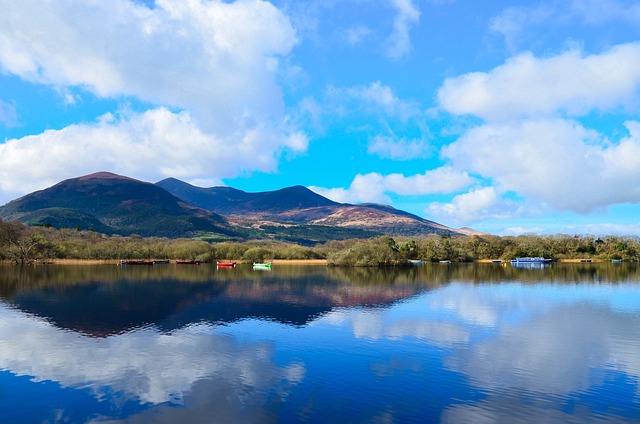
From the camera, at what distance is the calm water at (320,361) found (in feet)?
79.7

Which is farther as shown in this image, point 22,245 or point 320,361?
point 22,245

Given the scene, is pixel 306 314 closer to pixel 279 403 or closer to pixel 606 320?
pixel 279 403

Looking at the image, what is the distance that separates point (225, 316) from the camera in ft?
179

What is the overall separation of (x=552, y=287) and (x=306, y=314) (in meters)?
62.1

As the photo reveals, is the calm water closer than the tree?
Yes

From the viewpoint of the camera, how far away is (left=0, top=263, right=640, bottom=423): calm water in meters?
24.3

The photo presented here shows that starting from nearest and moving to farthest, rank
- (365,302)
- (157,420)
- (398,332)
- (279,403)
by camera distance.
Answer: (157,420), (279,403), (398,332), (365,302)

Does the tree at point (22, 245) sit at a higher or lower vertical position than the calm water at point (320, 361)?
higher

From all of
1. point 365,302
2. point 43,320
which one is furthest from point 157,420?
point 365,302

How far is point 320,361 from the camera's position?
34.2 meters

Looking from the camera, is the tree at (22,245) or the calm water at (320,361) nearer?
the calm water at (320,361)

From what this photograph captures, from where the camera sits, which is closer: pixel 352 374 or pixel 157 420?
pixel 157 420

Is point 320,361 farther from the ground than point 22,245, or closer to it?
closer to it

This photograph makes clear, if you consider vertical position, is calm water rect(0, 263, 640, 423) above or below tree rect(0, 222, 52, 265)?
below
